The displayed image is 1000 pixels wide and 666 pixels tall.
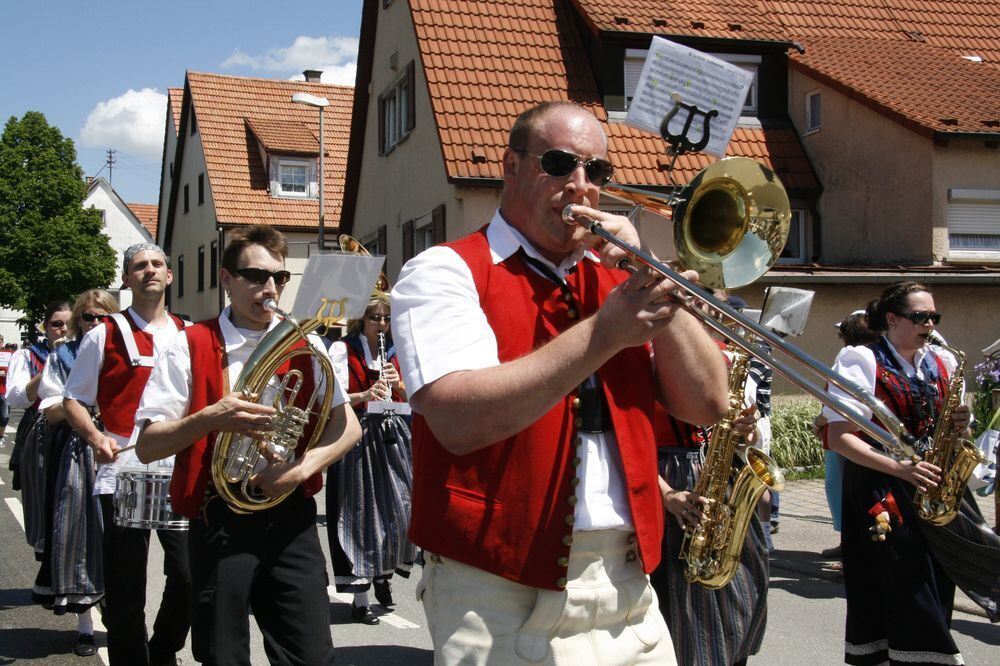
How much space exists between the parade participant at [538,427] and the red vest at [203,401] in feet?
5.04

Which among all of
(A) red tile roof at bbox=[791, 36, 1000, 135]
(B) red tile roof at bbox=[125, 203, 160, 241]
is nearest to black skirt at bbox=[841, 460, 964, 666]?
(A) red tile roof at bbox=[791, 36, 1000, 135]

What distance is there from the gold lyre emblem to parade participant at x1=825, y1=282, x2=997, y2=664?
8.07ft

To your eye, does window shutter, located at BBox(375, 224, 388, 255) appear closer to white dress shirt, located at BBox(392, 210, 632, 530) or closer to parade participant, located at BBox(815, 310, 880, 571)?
parade participant, located at BBox(815, 310, 880, 571)

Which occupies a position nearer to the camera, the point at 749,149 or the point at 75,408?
the point at 75,408

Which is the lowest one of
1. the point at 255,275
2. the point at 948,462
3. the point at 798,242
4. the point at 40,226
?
the point at 948,462

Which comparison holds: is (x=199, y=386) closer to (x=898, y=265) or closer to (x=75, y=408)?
(x=75, y=408)

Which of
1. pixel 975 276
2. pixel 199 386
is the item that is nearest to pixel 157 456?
pixel 199 386

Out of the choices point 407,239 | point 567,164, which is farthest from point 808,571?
point 407,239

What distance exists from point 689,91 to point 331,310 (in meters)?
1.40

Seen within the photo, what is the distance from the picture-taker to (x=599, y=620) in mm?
2627

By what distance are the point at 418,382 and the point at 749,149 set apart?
18.5m

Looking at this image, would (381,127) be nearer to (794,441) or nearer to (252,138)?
(794,441)

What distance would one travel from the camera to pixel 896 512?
16.9 ft

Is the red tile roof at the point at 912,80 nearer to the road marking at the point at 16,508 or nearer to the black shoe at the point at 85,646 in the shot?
the road marking at the point at 16,508
